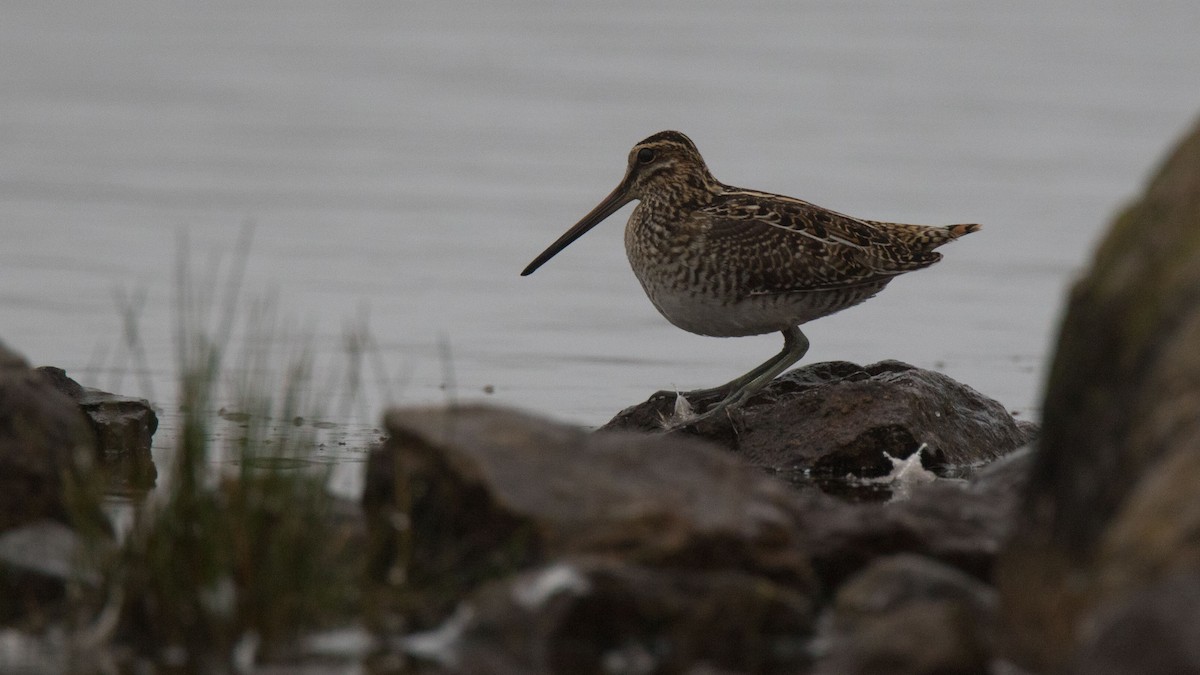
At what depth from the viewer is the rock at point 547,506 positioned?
593 cm

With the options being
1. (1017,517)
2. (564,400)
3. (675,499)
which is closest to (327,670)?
(675,499)

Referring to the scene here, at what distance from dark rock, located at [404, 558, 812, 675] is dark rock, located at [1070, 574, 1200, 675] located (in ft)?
3.55

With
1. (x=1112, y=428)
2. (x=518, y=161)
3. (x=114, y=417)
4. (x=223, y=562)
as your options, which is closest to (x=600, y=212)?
(x=114, y=417)

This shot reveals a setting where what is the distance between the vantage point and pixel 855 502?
8414 millimetres

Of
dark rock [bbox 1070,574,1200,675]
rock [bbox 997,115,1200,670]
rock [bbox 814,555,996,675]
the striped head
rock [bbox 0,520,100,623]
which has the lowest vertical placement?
rock [bbox 0,520,100,623]

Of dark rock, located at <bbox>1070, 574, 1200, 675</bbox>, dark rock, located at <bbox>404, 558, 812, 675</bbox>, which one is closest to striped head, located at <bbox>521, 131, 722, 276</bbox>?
dark rock, located at <bbox>404, 558, 812, 675</bbox>

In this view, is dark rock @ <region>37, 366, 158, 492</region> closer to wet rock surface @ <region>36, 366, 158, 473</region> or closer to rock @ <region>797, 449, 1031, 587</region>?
wet rock surface @ <region>36, 366, 158, 473</region>

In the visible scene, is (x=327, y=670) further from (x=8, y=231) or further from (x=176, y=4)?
(x=176, y=4)

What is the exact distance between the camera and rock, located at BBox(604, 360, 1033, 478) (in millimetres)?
8969

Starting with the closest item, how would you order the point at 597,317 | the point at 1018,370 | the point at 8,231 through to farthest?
the point at 1018,370
the point at 597,317
the point at 8,231

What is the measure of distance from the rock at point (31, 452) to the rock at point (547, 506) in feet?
3.52

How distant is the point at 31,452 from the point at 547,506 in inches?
70.8

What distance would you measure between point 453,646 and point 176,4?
1134 inches

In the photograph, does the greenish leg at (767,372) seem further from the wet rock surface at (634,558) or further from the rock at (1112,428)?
the rock at (1112,428)
